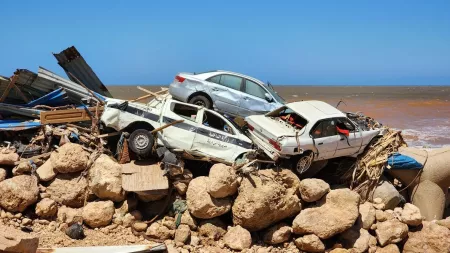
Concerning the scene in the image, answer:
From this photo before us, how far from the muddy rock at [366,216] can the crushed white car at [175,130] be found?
334 cm

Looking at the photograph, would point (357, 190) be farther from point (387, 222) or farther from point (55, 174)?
point (55, 174)

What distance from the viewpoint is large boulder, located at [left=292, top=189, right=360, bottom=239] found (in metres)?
10.5

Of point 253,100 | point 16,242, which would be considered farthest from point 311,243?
point 16,242

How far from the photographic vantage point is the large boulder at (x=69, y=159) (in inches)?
420

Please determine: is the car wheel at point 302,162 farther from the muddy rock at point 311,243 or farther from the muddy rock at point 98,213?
the muddy rock at point 98,213

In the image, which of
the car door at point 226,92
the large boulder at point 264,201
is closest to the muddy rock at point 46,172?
Answer: the large boulder at point 264,201

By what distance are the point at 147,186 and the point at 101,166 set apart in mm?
1307

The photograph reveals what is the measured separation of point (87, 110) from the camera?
12344mm

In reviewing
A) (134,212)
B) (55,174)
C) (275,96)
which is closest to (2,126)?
(55,174)

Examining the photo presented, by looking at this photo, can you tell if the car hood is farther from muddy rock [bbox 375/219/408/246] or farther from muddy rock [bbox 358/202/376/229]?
muddy rock [bbox 375/219/408/246]

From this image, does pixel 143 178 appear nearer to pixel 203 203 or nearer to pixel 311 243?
pixel 203 203

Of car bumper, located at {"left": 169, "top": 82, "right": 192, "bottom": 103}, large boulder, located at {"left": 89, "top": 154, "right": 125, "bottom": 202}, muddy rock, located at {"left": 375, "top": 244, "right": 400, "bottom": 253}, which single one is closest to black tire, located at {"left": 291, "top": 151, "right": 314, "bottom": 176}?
muddy rock, located at {"left": 375, "top": 244, "right": 400, "bottom": 253}

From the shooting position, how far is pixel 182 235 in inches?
398

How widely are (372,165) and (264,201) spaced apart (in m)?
3.91
